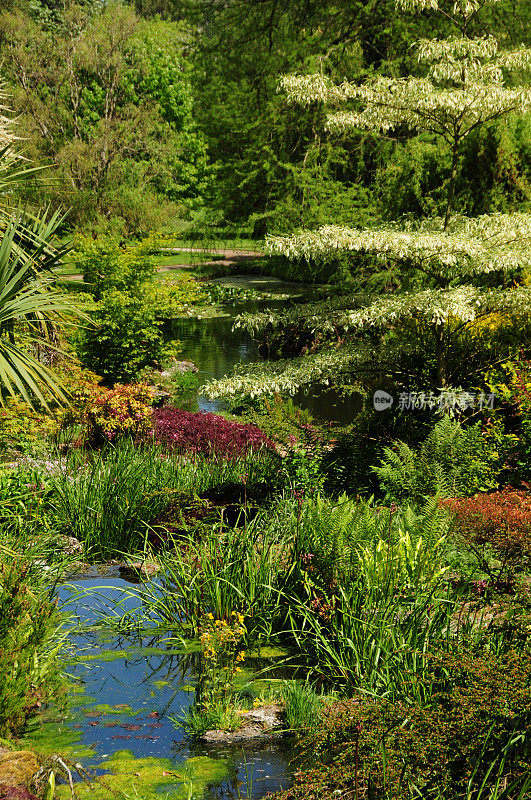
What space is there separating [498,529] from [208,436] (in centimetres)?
528

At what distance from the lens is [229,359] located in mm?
17500

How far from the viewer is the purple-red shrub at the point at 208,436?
9.66 metres

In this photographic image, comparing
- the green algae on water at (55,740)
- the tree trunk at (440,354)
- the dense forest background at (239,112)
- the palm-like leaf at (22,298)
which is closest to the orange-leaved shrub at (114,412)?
the palm-like leaf at (22,298)

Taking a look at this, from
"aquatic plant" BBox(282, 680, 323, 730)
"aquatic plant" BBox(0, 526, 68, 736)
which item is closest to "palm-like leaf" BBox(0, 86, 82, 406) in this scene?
"aquatic plant" BBox(0, 526, 68, 736)

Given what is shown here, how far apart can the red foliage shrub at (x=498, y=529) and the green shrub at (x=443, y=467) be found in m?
1.64

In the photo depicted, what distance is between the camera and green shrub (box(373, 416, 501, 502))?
24.9 ft

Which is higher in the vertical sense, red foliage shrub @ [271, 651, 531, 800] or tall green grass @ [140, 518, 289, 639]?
red foliage shrub @ [271, 651, 531, 800]

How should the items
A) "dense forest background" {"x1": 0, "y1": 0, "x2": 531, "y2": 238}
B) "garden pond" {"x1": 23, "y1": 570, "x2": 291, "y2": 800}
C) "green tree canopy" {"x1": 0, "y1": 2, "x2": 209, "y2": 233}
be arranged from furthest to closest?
"green tree canopy" {"x1": 0, "y1": 2, "x2": 209, "y2": 233} < "dense forest background" {"x1": 0, "y1": 0, "x2": 531, "y2": 238} < "garden pond" {"x1": 23, "y1": 570, "x2": 291, "y2": 800}

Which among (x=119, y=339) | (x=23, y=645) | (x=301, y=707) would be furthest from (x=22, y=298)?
(x=119, y=339)

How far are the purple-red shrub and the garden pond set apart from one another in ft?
12.6

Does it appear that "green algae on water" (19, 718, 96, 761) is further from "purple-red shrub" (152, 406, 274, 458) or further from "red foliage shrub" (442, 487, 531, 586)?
"purple-red shrub" (152, 406, 274, 458)

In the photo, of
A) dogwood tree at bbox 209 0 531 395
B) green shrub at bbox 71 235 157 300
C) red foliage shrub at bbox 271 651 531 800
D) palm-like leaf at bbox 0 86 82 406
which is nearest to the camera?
red foliage shrub at bbox 271 651 531 800

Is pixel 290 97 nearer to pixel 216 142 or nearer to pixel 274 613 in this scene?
pixel 274 613

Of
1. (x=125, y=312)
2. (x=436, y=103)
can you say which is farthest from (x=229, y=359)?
(x=436, y=103)
